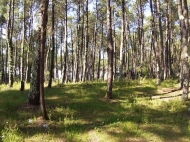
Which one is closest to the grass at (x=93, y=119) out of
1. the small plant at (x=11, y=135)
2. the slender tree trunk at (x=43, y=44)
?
the small plant at (x=11, y=135)

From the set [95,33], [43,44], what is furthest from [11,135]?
[95,33]

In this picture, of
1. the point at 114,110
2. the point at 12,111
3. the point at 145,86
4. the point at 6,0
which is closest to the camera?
the point at 12,111

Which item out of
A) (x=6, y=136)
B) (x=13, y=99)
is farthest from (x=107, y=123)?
(x=13, y=99)

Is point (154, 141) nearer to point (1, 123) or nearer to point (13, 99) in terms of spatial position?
point (1, 123)

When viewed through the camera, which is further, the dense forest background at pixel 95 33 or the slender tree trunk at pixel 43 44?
the dense forest background at pixel 95 33

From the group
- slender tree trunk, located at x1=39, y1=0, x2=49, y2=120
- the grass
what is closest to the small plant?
the grass

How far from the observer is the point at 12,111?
1109 centimetres

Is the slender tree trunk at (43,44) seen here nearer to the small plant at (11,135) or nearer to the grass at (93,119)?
the grass at (93,119)

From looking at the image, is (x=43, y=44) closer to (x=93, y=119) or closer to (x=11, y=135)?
(x=11, y=135)

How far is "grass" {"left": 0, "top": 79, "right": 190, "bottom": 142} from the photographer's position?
8562 mm

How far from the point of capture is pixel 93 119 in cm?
1060

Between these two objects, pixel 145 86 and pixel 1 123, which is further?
pixel 145 86

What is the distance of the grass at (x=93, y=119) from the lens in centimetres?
856

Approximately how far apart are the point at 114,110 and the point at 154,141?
362 centimetres
